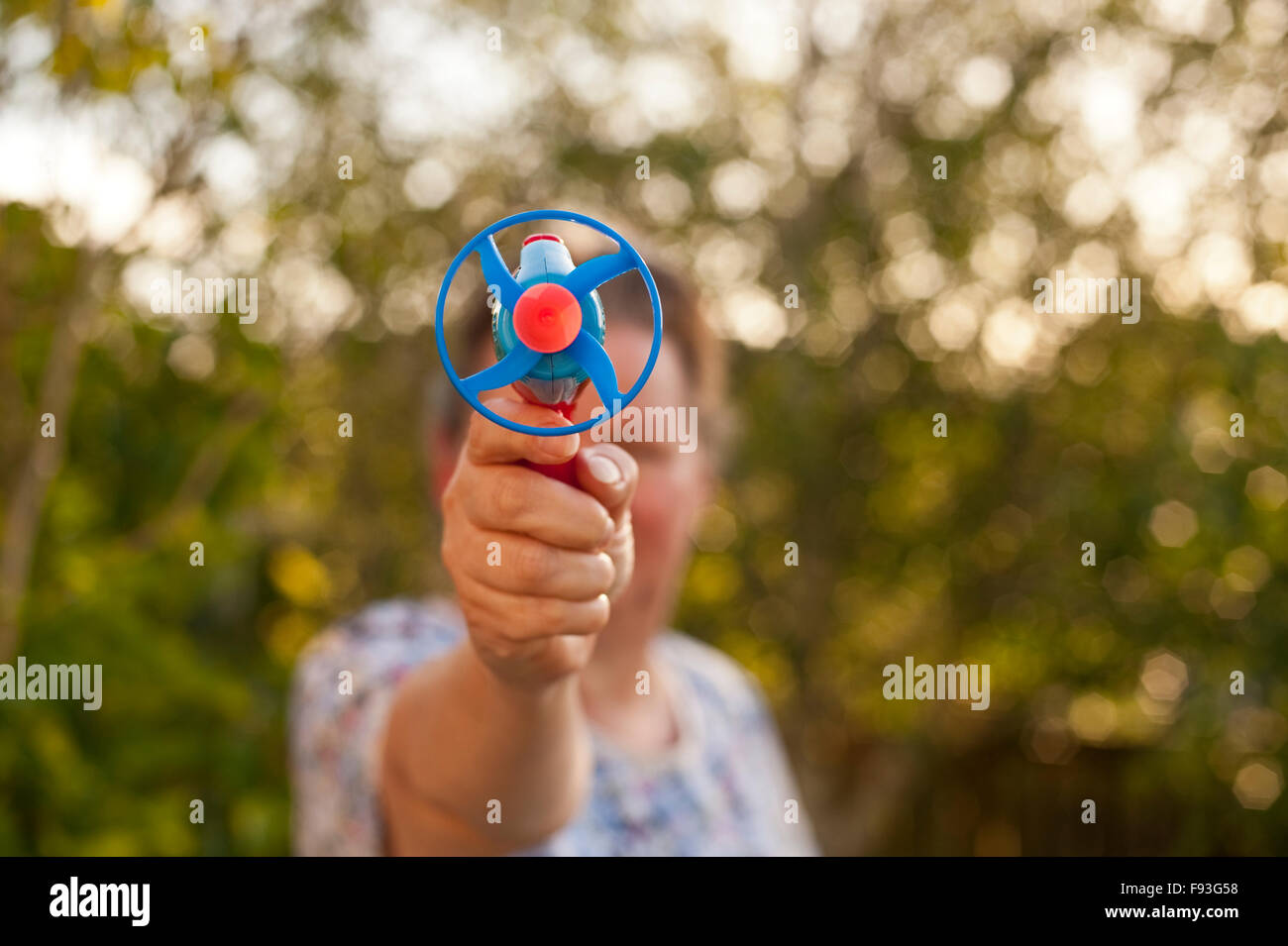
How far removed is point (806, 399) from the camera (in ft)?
12.7

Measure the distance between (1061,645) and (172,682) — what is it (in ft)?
9.59

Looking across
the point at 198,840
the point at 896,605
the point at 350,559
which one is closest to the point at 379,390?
the point at 350,559

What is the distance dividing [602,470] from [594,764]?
0.85 metres

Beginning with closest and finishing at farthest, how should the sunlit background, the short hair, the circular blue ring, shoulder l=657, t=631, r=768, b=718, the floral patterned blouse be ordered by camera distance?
the circular blue ring < the short hair < the floral patterned blouse < shoulder l=657, t=631, r=768, b=718 < the sunlit background

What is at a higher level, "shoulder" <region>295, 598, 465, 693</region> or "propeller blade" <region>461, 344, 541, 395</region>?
"propeller blade" <region>461, 344, 541, 395</region>

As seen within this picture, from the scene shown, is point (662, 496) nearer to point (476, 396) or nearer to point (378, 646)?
point (378, 646)

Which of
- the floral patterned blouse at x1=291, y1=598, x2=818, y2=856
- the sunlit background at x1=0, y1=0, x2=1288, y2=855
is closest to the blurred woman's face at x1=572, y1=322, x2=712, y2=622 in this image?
the floral patterned blouse at x1=291, y1=598, x2=818, y2=856

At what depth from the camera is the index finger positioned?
2.45 feet

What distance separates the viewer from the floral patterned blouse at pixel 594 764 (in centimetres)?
130

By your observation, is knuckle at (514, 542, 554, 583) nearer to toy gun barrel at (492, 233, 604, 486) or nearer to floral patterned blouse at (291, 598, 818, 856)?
toy gun barrel at (492, 233, 604, 486)

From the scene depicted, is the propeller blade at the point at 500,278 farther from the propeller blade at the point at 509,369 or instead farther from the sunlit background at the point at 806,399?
the sunlit background at the point at 806,399

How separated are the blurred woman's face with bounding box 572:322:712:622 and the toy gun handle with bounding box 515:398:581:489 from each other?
0.58 meters

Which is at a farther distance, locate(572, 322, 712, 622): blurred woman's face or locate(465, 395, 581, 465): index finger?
locate(572, 322, 712, 622): blurred woman's face

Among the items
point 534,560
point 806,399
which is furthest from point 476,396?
point 806,399
